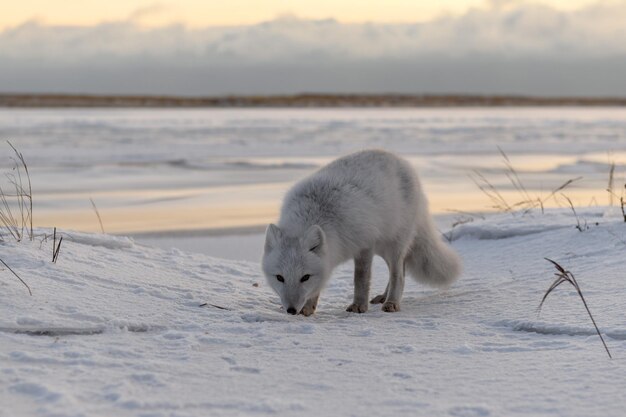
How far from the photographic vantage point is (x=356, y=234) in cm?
445

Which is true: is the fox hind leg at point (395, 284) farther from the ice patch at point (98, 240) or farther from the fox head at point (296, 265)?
the ice patch at point (98, 240)

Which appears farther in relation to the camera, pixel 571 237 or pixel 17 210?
pixel 17 210

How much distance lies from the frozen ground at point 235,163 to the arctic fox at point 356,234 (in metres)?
3.07

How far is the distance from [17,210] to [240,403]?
6.05m

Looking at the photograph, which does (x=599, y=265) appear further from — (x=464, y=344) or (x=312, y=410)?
(x=312, y=410)

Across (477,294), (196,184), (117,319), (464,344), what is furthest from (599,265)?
(196,184)

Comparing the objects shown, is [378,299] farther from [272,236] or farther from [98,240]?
[98,240]

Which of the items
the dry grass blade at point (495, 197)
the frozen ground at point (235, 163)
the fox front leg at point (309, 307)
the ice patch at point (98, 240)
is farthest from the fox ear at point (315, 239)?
the frozen ground at point (235, 163)

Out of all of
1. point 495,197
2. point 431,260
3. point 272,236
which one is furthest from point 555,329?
point 495,197

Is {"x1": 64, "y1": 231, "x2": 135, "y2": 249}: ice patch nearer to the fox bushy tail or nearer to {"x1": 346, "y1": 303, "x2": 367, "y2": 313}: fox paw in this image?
{"x1": 346, "y1": 303, "x2": 367, "y2": 313}: fox paw

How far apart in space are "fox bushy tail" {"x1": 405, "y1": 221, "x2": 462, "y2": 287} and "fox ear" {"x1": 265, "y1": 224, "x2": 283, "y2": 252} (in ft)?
3.57

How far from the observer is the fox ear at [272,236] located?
166 inches

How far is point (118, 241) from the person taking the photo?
5453 mm

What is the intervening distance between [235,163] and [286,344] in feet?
36.5
